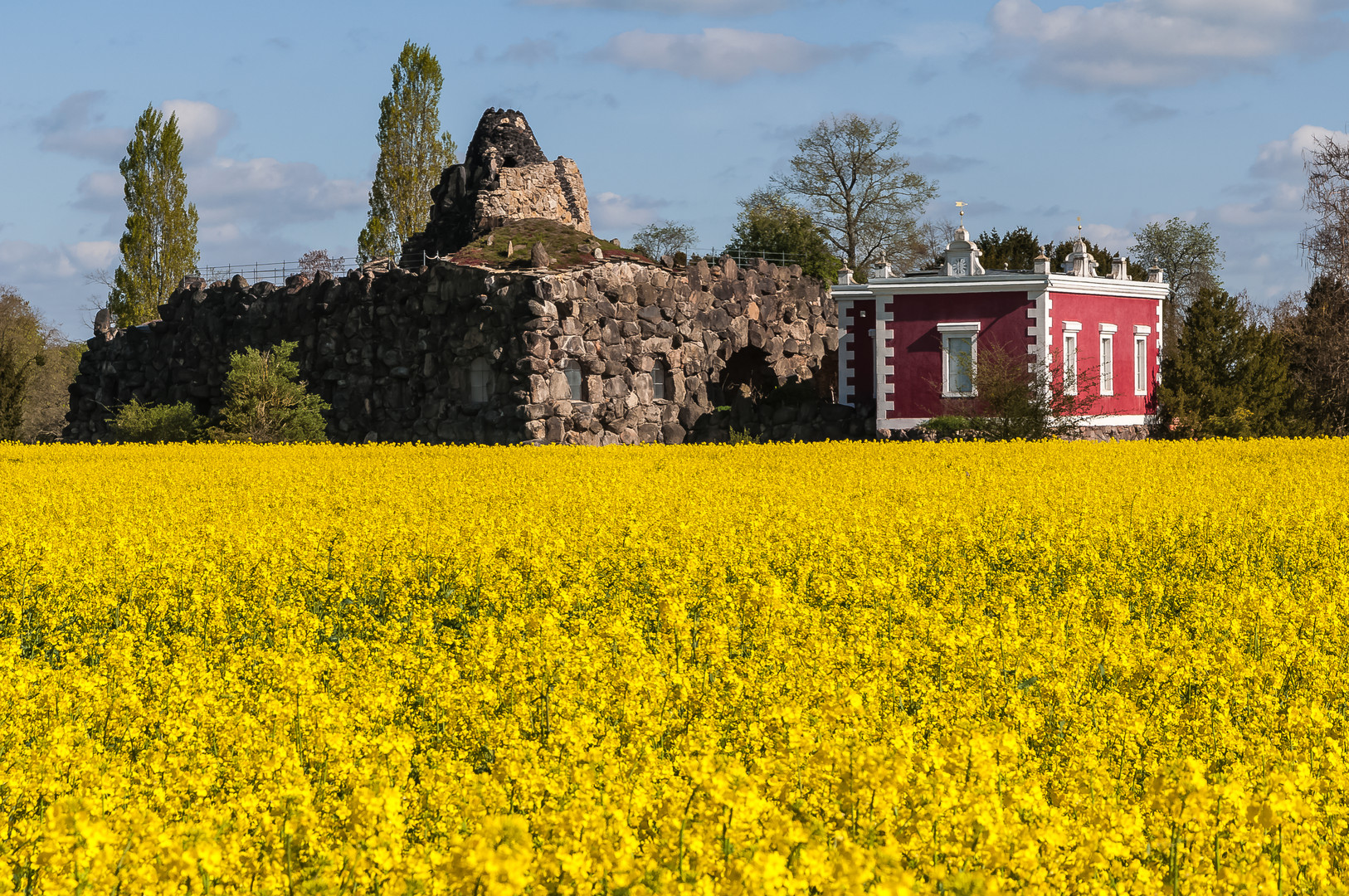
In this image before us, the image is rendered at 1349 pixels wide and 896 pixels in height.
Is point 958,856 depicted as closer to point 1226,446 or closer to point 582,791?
point 582,791

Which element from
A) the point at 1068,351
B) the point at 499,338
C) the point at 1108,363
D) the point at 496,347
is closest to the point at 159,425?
the point at 496,347

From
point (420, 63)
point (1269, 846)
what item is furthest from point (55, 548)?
point (420, 63)

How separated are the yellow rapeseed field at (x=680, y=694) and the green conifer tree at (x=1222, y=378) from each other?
2348 centimetres

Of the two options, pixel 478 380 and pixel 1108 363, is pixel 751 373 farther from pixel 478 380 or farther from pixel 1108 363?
pixel 1108 363

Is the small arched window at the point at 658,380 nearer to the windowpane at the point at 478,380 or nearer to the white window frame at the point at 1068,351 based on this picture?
the windowpane at the point at 478,380

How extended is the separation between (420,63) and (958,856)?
5089 cm

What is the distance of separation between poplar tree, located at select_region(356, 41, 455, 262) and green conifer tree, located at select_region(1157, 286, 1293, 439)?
30.0 meters

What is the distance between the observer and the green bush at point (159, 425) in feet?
114

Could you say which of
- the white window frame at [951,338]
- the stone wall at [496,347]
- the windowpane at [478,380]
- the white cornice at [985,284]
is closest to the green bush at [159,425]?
the stone wall at [496,347]

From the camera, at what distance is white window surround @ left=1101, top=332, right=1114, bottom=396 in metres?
34.5

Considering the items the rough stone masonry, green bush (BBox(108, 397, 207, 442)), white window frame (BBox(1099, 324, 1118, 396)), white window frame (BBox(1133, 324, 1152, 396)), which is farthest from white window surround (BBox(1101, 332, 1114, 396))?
green bush (BBox(108, 397, 207, 442))

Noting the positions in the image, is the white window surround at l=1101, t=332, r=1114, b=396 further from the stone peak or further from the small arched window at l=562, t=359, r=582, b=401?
the stone peak

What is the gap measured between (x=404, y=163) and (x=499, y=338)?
19.0 metres

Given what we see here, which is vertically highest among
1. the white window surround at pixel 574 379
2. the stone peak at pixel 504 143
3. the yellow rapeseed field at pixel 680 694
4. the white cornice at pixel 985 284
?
the stone peak at pixel 504 143
